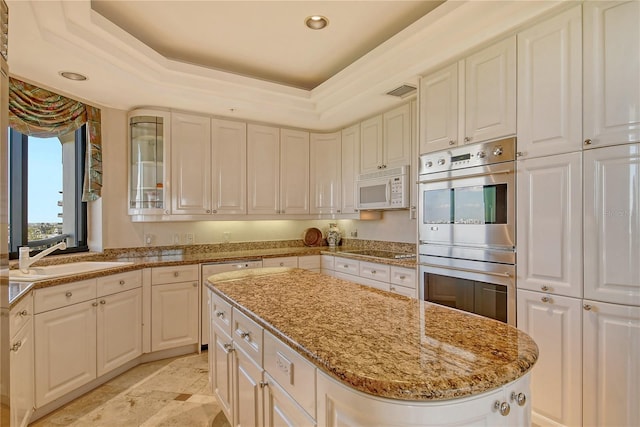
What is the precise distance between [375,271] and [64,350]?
2.54 m

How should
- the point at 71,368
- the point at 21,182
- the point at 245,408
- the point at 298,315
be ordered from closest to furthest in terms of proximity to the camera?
the point at 298,315 → the point at 245,408 → the point at 71,368 → the point at 21,182

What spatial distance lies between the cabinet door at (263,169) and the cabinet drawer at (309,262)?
2.25 feet

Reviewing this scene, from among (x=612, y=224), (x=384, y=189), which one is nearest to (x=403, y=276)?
(x=384, y=189)

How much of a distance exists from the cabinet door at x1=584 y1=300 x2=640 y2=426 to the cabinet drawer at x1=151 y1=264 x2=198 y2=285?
303cm

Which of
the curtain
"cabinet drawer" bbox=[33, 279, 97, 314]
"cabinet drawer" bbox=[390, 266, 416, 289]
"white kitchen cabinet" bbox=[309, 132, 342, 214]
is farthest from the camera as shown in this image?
"white kitchen cabinet" bbox=[309, 132, 342, 214]

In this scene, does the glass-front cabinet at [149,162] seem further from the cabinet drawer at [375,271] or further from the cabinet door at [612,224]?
the cabinet door at [612,224]

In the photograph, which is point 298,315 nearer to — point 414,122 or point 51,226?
point 414,122

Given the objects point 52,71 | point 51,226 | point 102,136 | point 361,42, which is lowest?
point 51,226

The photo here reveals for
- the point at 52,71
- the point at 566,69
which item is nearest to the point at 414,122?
the point at 566,69

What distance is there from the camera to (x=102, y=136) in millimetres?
3279

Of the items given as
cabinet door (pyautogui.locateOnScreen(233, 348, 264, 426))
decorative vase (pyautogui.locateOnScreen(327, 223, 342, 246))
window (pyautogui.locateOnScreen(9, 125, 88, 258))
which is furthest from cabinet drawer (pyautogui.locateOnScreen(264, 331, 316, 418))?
decorative vase (pyautogui.locateOnScreen(327, 223, 342, 246))

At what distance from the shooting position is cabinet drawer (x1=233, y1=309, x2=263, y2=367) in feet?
4.62

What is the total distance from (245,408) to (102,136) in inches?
119

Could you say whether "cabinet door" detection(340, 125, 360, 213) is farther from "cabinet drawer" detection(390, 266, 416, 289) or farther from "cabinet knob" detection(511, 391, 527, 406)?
"cabinet knob" detection(511, 391, 527, 406)
